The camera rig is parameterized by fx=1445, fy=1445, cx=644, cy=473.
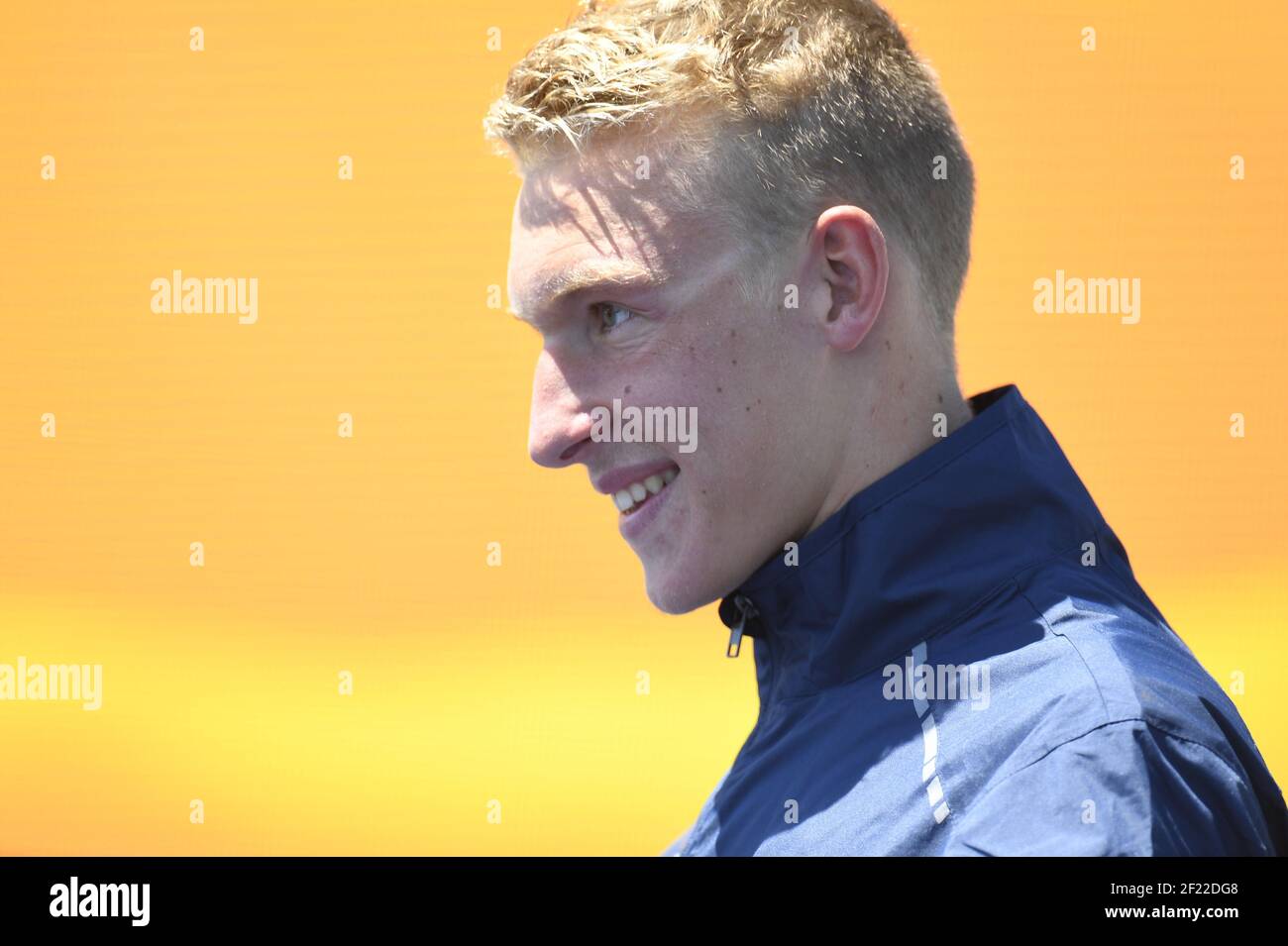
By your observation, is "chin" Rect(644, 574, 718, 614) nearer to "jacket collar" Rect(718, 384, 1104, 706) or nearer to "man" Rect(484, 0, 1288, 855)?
"man" Rect(484, 0, 1288, 855)

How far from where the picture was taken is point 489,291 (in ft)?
17.9

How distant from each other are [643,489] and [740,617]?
0.18 metres

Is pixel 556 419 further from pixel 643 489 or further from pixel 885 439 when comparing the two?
pixel 885 439

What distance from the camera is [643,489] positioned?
1388 mm

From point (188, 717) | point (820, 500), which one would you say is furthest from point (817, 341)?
point (188, 717)

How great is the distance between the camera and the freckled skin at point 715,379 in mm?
1301

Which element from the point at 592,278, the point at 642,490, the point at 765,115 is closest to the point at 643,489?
the point at 642,490

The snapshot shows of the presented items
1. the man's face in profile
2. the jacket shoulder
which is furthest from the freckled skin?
the jacket shoulder

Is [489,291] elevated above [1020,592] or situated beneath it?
elevated above

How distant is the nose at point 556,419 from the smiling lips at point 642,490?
0.20ft

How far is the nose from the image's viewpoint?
53.7 inches

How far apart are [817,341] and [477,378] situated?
4.24 meters

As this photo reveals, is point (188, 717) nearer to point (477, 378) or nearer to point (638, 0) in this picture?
point (477, 378)

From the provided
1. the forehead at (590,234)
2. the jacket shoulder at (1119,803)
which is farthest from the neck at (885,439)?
the jacket shoulder at (1119,803)
